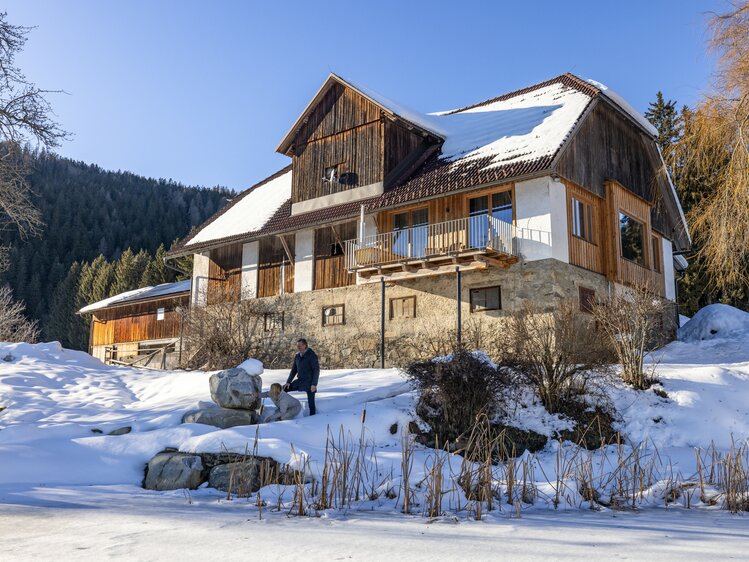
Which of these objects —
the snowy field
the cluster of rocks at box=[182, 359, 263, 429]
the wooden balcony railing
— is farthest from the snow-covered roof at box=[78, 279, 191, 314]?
the cluster of rocks at box=[182, 359, 263, 429]

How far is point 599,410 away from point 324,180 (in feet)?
44.4

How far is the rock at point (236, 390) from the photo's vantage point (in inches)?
488

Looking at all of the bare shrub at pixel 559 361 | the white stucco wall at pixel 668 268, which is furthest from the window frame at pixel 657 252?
the bare shrub at pixel 559 361

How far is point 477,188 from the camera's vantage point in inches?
750

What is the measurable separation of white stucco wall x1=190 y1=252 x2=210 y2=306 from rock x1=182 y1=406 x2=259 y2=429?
1453cm

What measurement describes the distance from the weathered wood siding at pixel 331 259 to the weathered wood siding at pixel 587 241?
6.91 metres

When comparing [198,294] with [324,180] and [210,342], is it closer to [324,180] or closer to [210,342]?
[210,342]

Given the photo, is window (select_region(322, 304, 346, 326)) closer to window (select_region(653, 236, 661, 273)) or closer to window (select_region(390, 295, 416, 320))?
window (select_region(390, 295, 416, 320))

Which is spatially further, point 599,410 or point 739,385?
point 739,385

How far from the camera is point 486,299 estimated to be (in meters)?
19.6

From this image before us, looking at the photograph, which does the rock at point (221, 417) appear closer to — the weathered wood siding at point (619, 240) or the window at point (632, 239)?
the weathered wood siding at point (619, 240)

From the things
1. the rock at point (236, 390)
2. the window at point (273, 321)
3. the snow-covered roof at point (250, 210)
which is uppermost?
the snow-covered roof at point (250, 210)

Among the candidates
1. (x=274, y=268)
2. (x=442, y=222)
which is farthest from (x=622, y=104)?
(x=274, y=268)

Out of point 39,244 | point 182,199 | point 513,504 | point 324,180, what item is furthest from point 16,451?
point 182,199
